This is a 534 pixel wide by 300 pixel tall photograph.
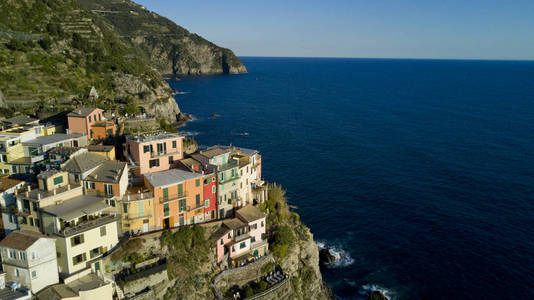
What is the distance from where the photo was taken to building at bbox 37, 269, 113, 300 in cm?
3470

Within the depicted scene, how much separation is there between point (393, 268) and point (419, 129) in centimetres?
8805

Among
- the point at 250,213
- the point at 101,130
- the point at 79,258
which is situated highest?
the point at 101,130

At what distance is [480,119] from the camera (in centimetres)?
14825

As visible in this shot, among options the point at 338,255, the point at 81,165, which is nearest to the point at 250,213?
the point at 338,255

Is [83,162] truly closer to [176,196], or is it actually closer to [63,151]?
[63,151]

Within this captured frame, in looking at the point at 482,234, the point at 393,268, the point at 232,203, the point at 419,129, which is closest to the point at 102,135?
the point at 232,203

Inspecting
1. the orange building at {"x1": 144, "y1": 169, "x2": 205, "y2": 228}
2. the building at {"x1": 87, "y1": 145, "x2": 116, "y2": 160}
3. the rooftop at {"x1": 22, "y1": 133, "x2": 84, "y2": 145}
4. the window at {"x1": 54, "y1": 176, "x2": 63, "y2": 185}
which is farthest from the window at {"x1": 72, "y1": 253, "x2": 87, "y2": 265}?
the rooftop at {"x1": 22, "y1": 133, "x2": 84, "y2": 145}

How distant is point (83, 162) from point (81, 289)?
17.3 metres

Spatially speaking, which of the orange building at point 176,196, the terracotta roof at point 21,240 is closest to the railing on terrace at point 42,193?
the terracotta roof at point 21,240

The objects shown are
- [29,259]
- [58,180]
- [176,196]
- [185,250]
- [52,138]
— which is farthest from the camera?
[52,138]

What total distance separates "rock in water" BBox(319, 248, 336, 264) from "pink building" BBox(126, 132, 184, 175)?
29.5 meters

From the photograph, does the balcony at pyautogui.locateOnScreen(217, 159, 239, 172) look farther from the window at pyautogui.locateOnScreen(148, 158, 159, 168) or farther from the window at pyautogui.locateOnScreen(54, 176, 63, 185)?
the window at pyautogui.locateOnScreen(54, 176, 63, 185)

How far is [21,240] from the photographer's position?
115ft

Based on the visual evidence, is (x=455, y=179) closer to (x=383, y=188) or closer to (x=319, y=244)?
(x=383, y=188)
